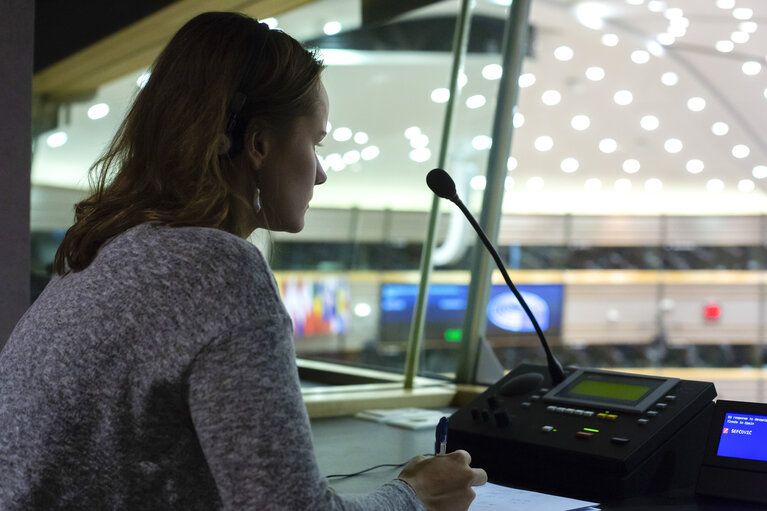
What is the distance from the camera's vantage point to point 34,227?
2555mm

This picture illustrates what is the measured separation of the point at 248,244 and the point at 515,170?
2.31 m

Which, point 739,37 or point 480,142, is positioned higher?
point 739,37

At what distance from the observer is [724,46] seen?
3.85m

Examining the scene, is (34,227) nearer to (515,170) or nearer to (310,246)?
(310,246)

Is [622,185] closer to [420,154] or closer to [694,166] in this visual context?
[694,166]

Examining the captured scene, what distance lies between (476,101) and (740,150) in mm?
1845

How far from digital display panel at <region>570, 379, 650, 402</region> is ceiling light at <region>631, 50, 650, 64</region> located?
4.20m

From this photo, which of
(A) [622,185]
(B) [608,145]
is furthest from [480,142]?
(A) [622,185]

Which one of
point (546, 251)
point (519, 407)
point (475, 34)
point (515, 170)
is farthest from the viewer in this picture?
point (546, 251)

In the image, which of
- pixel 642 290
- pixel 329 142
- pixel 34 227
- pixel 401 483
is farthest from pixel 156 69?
pixel 642 290

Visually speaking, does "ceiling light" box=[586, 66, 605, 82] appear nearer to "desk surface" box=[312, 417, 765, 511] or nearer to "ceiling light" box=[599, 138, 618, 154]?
"ceiling light" box=[599, 138, 618, 154]

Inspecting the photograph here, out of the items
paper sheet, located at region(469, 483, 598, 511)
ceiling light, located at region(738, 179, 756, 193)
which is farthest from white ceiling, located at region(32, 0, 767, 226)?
paper sheet, located at region(469, 483, 598, 511)

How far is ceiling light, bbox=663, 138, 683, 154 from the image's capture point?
225 inches

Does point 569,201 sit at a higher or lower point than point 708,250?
higher
